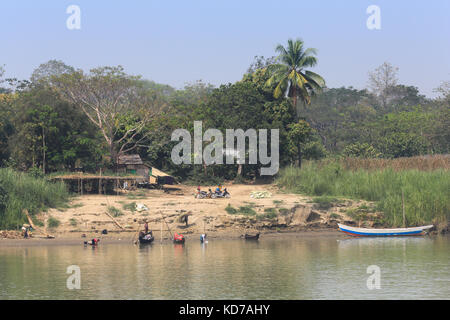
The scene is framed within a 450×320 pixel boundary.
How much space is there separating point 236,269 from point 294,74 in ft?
88.7

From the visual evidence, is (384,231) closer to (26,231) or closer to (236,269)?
(236,269)

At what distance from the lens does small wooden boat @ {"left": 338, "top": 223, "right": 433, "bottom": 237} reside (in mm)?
37438

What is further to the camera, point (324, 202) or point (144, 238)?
point (324, 202)

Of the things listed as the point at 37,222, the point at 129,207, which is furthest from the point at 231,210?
the point at 37,222

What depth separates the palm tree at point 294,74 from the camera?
50.8 meters

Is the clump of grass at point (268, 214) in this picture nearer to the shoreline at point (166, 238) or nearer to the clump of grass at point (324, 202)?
the shoreline at point (166, 238)

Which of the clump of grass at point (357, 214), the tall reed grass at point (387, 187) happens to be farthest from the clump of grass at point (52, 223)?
the clump of grass at point (357, 214)

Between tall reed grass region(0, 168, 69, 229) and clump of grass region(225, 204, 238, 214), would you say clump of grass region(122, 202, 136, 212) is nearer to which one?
tall reed grass region(0, 168, 69, 229)

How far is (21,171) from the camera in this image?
4269 cm

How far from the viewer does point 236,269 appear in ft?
89.9

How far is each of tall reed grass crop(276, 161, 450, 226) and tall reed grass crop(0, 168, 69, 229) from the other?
16.5 metres

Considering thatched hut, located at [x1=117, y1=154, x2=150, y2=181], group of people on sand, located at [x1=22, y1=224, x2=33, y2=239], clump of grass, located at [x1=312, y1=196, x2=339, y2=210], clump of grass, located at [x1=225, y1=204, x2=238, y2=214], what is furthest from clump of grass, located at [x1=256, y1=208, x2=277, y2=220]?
thatched hut, located at [x1=117, y1=154, x2=150, y2=181]
